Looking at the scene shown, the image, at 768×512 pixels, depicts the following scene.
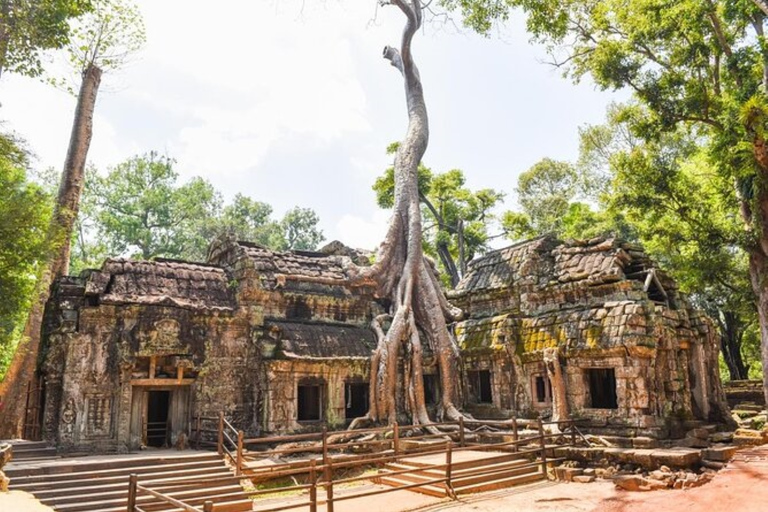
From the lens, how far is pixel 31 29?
12555 mm

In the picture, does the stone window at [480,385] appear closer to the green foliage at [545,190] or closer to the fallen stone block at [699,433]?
the fallen stone block at [699,433]

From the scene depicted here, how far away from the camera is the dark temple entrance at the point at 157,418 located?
14617 mm

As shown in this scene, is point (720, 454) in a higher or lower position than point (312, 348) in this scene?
lower

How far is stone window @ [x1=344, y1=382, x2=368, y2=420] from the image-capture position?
16469 millimetres

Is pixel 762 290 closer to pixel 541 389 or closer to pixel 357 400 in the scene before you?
pixel 541 389

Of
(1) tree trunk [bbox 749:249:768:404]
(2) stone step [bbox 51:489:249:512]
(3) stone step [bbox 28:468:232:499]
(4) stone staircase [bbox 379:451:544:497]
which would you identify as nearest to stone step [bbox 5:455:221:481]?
(3) stone step [bbox 28:468:232:499]

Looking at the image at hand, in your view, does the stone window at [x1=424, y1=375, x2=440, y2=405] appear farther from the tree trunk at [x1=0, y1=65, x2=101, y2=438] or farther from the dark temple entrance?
the tree trunk at [x1=0, y1=65, x2=101, y2=438]

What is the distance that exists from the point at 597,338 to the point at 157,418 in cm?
1183

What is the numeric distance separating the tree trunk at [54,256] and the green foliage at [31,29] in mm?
2722

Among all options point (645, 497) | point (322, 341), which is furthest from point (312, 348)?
point (645, 497)

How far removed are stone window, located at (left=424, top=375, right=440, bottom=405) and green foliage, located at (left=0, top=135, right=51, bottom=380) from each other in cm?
1111

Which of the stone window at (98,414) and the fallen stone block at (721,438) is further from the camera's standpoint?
the fallen stone block at (721,438)

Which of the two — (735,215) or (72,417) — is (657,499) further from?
(735,215)

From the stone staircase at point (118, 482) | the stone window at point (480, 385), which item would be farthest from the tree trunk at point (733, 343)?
the stone staircase at point (118, 482)
